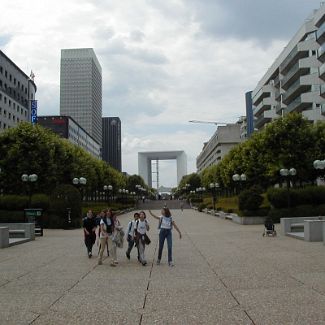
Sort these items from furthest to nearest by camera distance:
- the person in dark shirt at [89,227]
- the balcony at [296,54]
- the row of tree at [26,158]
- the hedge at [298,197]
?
the balcony at [296,54] < the row of tree at [26,158] < the hedge at [298,197] < the person in dark shirt at [89,227]

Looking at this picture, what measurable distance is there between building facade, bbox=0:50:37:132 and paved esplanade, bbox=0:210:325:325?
82803mm

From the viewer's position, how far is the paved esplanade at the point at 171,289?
7414 millimetres

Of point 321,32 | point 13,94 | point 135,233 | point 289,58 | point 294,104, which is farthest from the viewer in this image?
point 13,94

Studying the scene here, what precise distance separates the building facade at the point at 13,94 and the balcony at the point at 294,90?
51.9m

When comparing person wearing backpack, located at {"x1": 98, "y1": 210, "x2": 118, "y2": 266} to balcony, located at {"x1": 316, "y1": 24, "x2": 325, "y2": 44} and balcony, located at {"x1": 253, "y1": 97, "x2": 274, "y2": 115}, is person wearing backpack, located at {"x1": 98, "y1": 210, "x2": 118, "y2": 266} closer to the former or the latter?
balcony, located at {"x1": 316, "y1": 24, "x2": 325, "y2": 44}

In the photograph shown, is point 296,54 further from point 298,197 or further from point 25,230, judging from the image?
point 25,230

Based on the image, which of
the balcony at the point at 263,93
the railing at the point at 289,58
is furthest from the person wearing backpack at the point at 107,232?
the balcony at the point at 263,93

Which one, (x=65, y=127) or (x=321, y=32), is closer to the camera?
(x=321, y=32)

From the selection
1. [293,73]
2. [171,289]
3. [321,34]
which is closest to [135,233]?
[171,289]

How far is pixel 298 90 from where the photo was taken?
233 feet

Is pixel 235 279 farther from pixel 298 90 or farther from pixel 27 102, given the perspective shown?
pixel 27 102

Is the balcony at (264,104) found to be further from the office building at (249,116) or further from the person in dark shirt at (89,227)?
the person in dark shirt at (89,227)

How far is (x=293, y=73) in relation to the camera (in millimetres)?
71750

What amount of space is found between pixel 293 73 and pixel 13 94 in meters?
59.9
